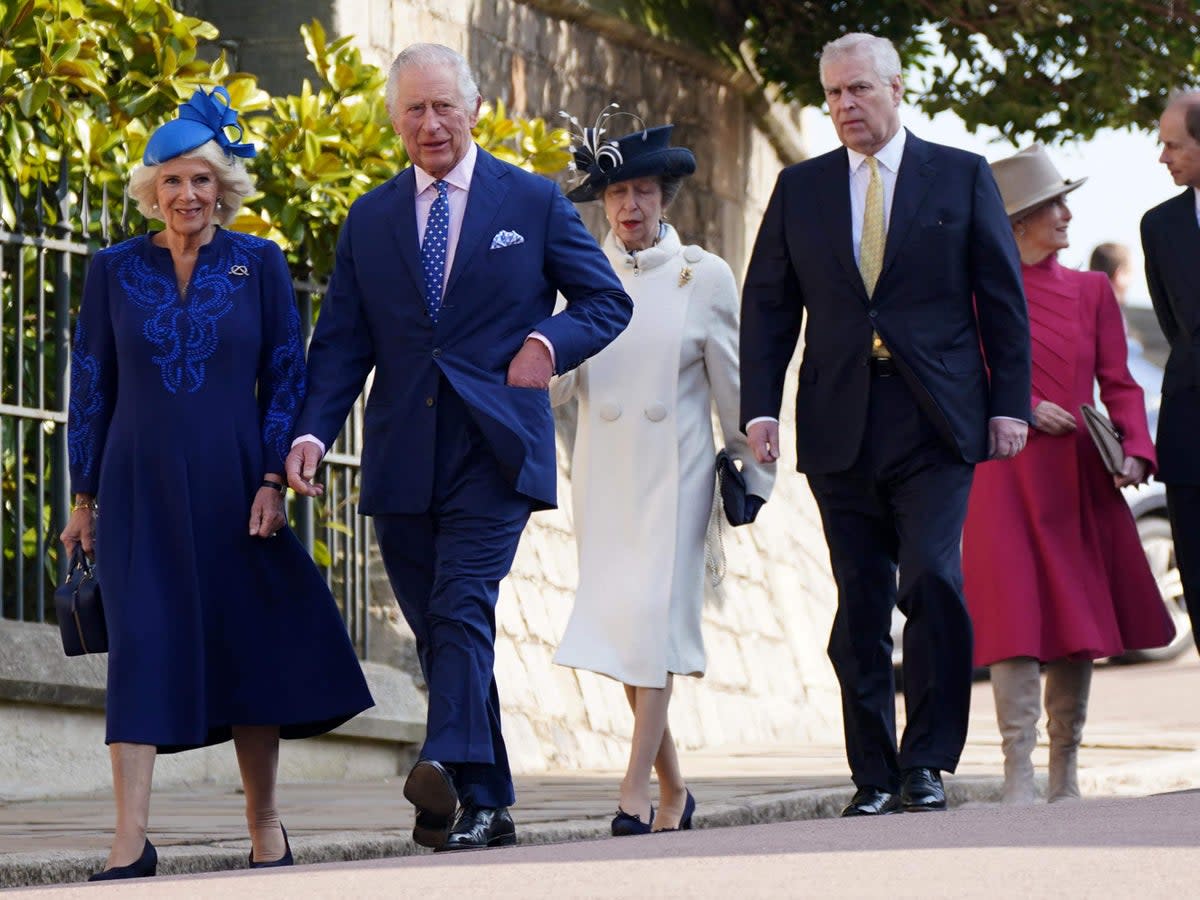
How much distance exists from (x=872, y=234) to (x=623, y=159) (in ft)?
2.42

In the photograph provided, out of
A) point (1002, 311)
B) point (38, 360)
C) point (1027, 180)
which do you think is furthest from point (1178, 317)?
point (38, 360)

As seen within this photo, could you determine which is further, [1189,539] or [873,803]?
[1189,539]

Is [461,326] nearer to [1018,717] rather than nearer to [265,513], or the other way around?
[265,513]

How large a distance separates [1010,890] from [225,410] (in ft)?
8.20

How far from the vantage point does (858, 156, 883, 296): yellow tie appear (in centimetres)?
688

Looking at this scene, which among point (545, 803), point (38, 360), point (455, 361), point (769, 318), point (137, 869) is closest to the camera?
point (137, 869)

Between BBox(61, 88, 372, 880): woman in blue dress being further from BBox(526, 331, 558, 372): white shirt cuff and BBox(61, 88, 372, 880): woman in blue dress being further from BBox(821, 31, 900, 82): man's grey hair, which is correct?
BBox(821, 31, 900, 82): man's grey hair

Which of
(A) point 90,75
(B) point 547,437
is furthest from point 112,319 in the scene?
(A) point 90,75

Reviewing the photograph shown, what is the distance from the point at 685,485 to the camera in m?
7.12

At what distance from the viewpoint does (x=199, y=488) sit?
6184mm

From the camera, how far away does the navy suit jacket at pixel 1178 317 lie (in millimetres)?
7340

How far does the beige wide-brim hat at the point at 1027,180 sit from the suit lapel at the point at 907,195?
103 centimetres

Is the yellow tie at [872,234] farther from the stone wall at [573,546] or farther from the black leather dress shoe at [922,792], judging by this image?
the stone wall at [573,546]

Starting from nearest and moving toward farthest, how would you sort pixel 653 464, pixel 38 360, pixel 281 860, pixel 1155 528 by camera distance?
pixel 281 860
pixel 653 464
pixel 38 360
pixel 1155 528
